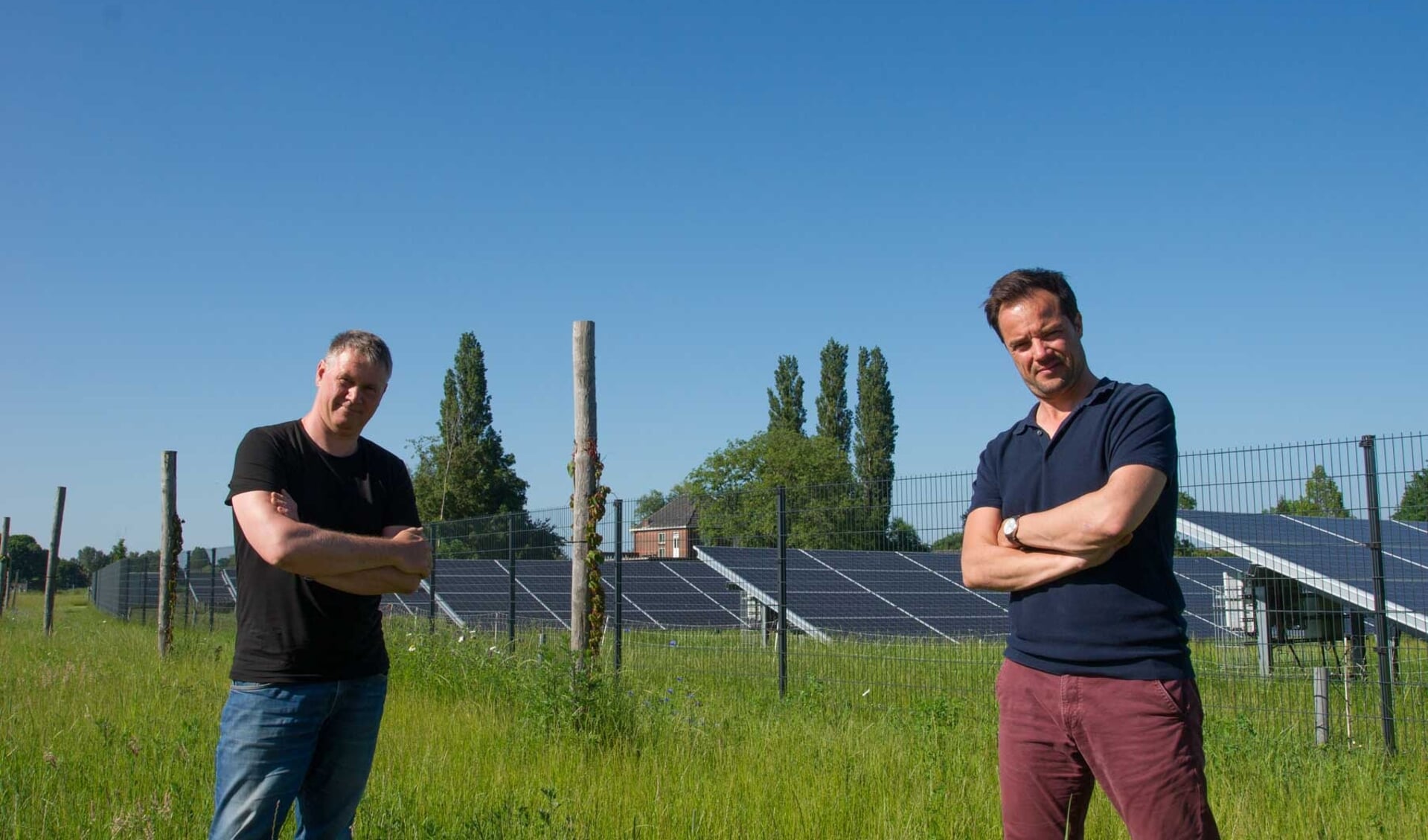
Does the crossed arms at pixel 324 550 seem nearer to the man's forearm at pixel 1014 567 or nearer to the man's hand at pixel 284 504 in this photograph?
the man's hand at pixel 284 504

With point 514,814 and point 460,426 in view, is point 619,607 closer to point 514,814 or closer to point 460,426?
point 514,814

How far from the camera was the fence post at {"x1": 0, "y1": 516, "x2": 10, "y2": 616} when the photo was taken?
27891 mm

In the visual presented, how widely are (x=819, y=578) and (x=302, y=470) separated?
10.4 metres

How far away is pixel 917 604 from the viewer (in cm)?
1362

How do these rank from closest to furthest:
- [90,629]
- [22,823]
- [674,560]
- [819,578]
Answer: [22,823] → [819,578] → [674,560] → [90,629]

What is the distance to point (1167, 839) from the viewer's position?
97.7 inches

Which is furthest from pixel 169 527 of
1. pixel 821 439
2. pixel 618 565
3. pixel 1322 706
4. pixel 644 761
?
pixel 821 439

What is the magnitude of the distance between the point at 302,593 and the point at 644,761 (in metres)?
3.16

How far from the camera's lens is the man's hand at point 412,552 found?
335 centimetres

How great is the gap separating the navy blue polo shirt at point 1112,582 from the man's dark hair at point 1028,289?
239 mm

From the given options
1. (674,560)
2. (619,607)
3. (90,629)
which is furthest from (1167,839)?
(90,629)

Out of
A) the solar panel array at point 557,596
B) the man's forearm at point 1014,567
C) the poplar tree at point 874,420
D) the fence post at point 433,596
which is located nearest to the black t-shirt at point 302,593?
the man's forearm at point 1014,567

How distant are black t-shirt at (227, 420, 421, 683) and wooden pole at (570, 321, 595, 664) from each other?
178 inches

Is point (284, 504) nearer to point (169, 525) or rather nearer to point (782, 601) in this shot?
point (782, 601)
